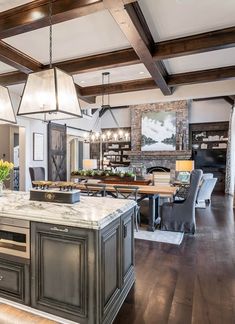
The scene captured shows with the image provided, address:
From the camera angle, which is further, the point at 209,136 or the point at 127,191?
the point at 209,136

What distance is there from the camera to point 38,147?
7.39 metres

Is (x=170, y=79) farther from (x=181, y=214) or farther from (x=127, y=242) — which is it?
(x=127, y=242)

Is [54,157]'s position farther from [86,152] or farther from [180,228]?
[180,228]

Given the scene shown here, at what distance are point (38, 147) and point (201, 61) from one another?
5305 mm

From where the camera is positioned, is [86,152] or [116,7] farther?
[86,152]

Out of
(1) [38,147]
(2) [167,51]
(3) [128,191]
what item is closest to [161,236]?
(3) [128,191]

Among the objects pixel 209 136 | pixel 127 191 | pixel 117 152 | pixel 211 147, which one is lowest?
Answer: pixel 127 191

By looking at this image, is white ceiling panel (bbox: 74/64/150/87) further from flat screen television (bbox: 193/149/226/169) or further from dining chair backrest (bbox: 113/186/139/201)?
flat screen television (bbox: 193/149/226/169)

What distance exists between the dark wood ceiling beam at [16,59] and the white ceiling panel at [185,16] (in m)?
2.22

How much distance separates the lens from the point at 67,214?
1895mm

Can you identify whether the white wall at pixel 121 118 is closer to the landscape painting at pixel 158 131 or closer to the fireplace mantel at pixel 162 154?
the landscape painting at pixel 158 131

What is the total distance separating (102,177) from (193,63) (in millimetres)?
3342

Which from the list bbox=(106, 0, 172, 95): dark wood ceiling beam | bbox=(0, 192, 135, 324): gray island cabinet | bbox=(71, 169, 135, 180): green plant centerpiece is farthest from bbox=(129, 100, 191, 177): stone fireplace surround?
bbox=(0, 192, 135, 324): gray island cabinet

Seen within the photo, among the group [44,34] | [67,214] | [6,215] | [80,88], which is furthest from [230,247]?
[80,88]
